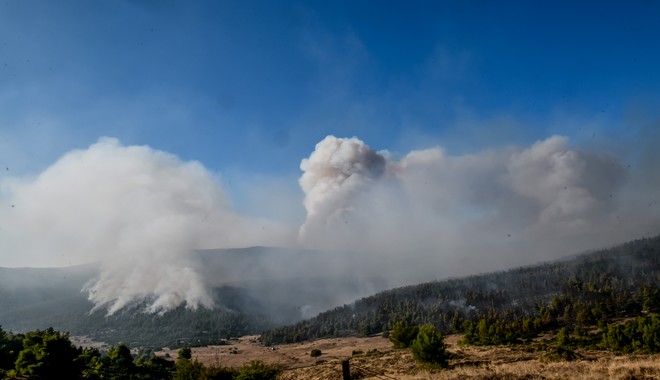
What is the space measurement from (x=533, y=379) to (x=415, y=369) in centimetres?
2638

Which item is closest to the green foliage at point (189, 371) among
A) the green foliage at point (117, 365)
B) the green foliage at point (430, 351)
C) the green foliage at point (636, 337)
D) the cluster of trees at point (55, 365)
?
the cluster of trees at point (55, 365)

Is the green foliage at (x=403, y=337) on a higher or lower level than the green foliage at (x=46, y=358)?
lower

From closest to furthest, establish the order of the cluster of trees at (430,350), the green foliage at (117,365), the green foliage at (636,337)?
1. the cluster of trees at (430,350)
2. the green foliage at (117,365)
3. the green foliage at (636,337)

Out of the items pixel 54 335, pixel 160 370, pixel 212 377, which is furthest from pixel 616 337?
pixel 54 335

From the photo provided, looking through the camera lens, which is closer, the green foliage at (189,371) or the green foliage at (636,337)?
the green foliage at (189,371)

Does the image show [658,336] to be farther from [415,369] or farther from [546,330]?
[546,330]

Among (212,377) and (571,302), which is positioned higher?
(212,377)

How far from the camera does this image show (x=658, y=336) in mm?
57562

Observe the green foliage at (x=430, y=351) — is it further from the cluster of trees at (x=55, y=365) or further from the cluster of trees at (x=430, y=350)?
the cluster of trees at (x=55, y=365)

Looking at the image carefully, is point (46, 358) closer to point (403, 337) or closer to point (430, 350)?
point (430, 350)

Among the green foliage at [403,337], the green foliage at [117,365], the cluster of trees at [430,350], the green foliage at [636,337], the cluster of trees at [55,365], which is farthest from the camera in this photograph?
the green foliage at [403,337]

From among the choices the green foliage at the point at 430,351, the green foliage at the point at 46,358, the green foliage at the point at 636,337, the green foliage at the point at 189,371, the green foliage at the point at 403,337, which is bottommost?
the green foliage at the point at 403,337

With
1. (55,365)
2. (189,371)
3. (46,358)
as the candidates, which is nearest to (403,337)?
(189,371)

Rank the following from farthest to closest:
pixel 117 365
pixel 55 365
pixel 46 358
Result: pixel 117 365 → pixel 55 365 → pixel 46 358
